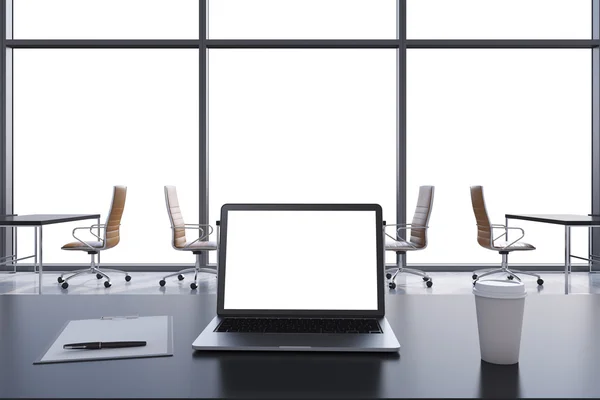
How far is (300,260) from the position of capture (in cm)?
90

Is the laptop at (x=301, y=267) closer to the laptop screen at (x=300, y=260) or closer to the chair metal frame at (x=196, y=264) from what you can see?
the laptop screen at (x=300, y=260)

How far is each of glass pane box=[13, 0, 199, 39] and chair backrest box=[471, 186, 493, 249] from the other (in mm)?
3195

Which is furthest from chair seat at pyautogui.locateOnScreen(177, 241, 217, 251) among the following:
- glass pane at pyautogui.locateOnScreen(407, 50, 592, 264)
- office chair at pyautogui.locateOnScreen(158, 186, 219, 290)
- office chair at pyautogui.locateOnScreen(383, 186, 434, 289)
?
glass pane at pyautogui.locateOnScreen(407, 50, 592, 264)

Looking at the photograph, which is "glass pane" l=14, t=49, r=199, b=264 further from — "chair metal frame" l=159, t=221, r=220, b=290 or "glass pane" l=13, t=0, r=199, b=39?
"chair metal frame" l=159, t=221, r=220, b=290

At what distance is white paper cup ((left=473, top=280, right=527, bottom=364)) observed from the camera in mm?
644

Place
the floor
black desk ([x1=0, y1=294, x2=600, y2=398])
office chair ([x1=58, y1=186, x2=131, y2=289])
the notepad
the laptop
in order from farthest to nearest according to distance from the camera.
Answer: office chair ([x1=58, y1=186, x2=131, y2=289]), the floor, the laptop, the notepad, black desk ([x1=0, y1=294, x2=600, y2=398])

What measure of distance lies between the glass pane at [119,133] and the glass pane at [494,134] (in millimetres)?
2444

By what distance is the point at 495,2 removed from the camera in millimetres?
4887

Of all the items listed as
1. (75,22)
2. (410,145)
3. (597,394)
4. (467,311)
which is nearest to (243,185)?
(410,145)

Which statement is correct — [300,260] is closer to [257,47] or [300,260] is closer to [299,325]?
[299,325]

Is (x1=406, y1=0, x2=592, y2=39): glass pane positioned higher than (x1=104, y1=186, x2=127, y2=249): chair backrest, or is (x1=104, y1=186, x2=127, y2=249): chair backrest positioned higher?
(x1=406, y1=0, x2=592, y2=39): glass pane

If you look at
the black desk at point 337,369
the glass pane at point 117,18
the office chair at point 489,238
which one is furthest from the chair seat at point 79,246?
the black desk at point 337,369

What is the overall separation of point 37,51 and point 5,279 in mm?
2383

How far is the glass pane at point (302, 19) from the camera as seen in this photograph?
4887 millimetres
